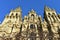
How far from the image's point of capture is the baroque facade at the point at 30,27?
27.0 m

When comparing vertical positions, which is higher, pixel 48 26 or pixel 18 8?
pixel 18 8

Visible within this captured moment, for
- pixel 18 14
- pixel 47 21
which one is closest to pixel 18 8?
pixel 18 14

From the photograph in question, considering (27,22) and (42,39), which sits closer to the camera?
(42,39)

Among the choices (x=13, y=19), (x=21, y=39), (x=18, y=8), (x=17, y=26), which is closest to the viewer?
(x=21, y=39)

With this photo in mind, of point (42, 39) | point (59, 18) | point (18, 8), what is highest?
point (18, 8)

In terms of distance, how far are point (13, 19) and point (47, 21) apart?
5491mm

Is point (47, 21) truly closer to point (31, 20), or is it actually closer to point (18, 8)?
point (31, 20)

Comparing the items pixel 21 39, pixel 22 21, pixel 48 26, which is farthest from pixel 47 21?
pixel 21 39

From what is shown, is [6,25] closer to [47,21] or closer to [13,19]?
[13,19]

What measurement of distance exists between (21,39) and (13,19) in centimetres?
516

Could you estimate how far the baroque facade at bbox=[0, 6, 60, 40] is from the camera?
27.0 meters

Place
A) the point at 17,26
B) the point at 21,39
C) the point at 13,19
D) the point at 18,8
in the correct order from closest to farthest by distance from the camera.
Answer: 1. the point at 21,39
2. the point at 17,26
3. the point at 13,19
4. the point at 18,8

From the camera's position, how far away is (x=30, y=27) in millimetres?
28750

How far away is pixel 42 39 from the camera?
1048 inches
